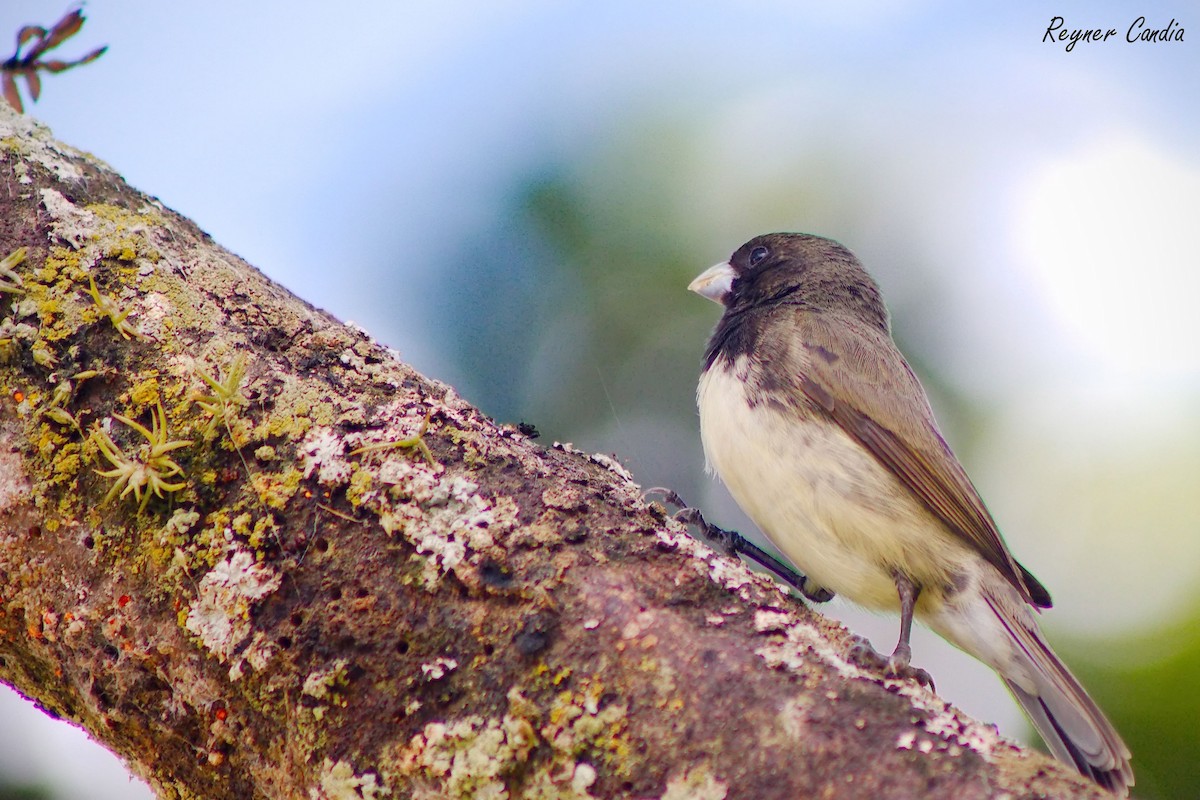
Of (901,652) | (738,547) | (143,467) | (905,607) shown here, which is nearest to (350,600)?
(143,467)

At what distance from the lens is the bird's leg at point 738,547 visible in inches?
132

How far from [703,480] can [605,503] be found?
3.07 meters

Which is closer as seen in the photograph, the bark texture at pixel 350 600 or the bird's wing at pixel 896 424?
the bark texture at pixel 350 600

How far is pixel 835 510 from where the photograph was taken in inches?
133

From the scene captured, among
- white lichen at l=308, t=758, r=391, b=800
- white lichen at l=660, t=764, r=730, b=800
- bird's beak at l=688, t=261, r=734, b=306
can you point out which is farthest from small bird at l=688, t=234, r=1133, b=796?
white lichen at l=308, t=758, r=391, b=800

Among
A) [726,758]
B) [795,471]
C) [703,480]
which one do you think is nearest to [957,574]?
[795,471]

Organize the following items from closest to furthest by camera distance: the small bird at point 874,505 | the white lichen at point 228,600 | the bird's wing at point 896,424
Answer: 1. the white lichen at point 228,600
2. the small bird at point 874,505
3. the bird's wing at point 896,424

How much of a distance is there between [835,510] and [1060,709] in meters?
0.95

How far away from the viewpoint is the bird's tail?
301 cm

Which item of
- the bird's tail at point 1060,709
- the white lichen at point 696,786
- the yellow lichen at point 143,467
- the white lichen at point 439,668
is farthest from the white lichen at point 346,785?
the bird's tail at point 1060,709

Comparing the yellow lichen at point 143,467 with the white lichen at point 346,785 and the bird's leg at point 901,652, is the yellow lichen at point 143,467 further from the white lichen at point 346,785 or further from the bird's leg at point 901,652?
the bird's leg at point 901,652

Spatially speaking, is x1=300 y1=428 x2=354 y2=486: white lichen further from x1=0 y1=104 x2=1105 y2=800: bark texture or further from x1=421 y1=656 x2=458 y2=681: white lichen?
x1=421 y1=656 x2=458 y2=681: white lichen

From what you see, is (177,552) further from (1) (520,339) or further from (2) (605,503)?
(1) (520,339)

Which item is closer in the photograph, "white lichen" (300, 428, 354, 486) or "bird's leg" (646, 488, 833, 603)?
"white lichen" (300, 428, 354, 486)
